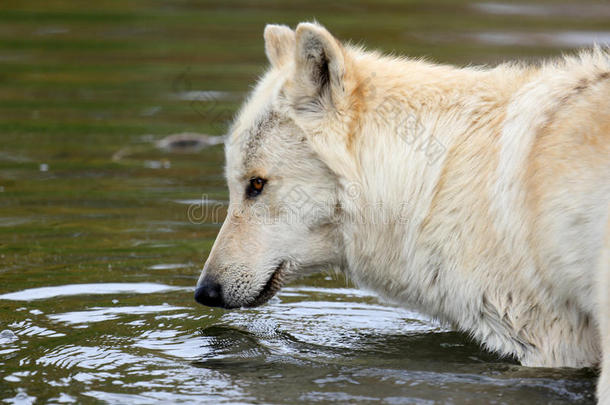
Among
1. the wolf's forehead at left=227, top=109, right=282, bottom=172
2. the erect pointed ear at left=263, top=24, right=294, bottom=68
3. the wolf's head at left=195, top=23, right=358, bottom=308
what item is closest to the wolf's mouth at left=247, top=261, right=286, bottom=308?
the wolf's head at left=195, top=23, right=358, bottom=308

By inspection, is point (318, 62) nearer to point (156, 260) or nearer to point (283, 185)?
point (283, 185)

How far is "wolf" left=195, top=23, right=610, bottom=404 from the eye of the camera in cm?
427

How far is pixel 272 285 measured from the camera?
16.2 ft

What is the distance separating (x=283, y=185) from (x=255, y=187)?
167mm

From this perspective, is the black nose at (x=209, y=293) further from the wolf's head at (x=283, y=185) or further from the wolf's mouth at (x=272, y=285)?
the wolf's mouth at (x=272, y=285)

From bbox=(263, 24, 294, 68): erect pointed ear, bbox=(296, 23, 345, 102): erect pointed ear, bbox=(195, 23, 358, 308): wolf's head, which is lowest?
bbox=(195, 23, 358, 308): wolf's head

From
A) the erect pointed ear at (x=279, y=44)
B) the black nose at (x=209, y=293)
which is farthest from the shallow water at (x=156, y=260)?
the erect pointed ear at (x=279, y=44)

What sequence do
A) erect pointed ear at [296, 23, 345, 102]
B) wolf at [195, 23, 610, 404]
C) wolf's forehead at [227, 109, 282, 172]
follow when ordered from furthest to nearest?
1. wolf's forehead at [227, 109, 282, 172]
2. erect pointed ear at [296, 23, 345, 102]
3. wolf at [195, 23, 610, 404]

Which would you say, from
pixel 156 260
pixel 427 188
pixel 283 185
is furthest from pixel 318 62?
pixel 156 260

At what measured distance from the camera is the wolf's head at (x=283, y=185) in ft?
15.5

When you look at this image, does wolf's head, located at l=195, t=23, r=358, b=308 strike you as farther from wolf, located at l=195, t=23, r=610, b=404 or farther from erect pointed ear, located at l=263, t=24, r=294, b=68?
erect pointed ear, located at l=263, t=24, r=294, b=68

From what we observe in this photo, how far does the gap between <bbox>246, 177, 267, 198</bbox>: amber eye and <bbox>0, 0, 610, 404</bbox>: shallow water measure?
0.85m

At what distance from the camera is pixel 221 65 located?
1288cm

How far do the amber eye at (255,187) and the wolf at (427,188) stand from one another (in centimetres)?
1
